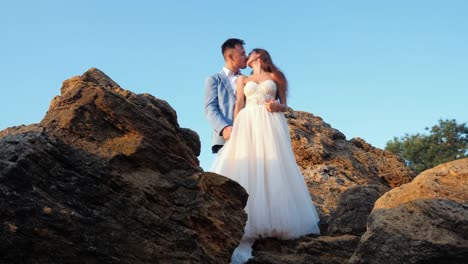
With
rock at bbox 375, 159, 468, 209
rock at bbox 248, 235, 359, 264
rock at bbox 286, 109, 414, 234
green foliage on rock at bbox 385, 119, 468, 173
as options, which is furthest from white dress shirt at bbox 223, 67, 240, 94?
green foliage on rock at bbox 385, 119, 468, 173

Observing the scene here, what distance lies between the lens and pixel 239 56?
10.0 metres

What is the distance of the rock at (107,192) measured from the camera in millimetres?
4949

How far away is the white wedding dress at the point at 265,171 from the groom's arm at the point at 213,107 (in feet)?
1.08

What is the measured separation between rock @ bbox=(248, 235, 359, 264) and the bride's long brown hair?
112 inches

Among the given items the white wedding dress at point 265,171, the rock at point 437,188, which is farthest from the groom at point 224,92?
the rock at point 437,188

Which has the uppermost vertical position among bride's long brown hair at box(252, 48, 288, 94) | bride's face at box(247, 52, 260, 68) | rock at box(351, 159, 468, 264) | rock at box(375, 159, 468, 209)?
bride's face at box(247, 52, 260, 68)

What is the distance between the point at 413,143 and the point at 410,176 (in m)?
36.2

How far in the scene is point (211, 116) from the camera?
970cm

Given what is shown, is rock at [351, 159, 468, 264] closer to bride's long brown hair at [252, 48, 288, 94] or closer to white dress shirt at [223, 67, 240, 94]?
bride's long brown hair at [252, 48, 288, 94]

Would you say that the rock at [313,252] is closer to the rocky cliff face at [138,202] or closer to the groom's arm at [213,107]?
the rocky cliff face at [138,202]

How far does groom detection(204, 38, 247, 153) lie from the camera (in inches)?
383

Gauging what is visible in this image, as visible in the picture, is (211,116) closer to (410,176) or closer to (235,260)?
(235,260)

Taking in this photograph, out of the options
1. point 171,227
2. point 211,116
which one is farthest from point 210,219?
point 211,116

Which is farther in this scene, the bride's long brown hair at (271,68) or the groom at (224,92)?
the groom at (224,92)
